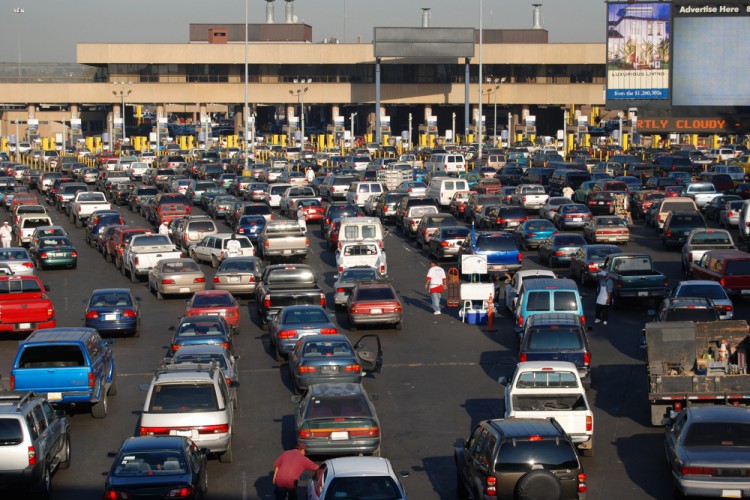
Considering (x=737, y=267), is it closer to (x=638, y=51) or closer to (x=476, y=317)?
(x=476, y=317)

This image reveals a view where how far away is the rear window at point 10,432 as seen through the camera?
17.4m

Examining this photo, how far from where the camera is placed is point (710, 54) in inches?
1857

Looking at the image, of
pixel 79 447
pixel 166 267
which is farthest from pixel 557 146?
pixel 79 447

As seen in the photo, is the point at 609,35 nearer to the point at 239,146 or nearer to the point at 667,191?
the point at 667,191

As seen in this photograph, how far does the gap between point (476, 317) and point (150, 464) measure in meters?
18.2

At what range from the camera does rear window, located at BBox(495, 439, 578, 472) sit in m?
15.9

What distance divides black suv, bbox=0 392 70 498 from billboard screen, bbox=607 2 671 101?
3464 cm

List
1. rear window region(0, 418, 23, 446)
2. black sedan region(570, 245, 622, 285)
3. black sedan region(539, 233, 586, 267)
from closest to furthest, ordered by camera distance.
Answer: rear window region(0, 418, 23, 446) < black sedan region(570, 245, 622, 285) < black sedan region(539, 233, 586, 267)

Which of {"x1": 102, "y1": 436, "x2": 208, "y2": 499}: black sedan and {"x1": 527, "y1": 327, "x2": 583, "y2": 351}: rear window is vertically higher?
{"x1": 527, "y1": 327, "x2": 583, "y2": 351}: rear window

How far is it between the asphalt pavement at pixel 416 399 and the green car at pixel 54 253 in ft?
13.7

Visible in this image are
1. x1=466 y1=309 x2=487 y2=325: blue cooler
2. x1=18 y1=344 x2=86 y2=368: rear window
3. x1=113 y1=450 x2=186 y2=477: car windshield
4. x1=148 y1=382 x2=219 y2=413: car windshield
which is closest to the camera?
x1=113 y1=450 x2=186 y2=477: car windshield

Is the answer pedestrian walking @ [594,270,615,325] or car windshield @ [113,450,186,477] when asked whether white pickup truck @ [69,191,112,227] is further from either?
car windshield @ [113,450,186,477]

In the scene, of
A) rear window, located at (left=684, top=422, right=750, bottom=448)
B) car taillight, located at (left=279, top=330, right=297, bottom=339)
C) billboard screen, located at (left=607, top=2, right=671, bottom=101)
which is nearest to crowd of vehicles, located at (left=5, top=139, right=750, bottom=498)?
car taillight, located at (left=279, top=330, right=297, bottom=339)

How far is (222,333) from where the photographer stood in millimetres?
27219
